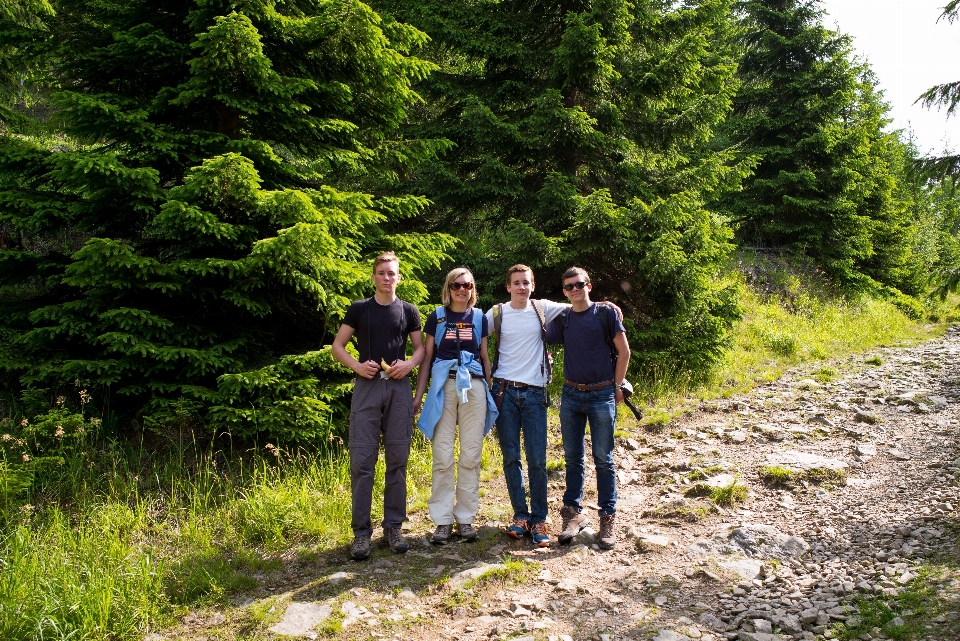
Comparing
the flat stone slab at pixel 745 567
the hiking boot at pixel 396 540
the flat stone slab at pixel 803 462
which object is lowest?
the flat stone slab at pixel 745 567

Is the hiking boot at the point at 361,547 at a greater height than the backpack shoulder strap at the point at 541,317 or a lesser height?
lesser

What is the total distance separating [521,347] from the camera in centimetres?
523

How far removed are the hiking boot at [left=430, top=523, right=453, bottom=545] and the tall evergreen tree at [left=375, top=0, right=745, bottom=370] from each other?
4.87 meters

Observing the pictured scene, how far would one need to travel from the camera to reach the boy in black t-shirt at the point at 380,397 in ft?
16.1

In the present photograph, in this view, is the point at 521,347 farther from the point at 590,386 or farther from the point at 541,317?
the point at 590,386

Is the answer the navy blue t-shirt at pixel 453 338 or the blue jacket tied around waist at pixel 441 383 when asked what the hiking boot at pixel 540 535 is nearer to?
the blue jacket tied around waist at pixel 441 383

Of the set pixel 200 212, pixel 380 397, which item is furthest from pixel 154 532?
pixel 200 212

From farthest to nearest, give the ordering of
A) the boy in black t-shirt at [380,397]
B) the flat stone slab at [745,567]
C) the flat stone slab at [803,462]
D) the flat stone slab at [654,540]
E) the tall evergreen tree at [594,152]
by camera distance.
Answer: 1. the tall evergreen tree at [594,152]
2. the flat stone slab at [803,462]
3. the flat stone slab at [654,540]
4. the boy in black t-shirt at [380,397]
5. the flat stone slab at [745,567]

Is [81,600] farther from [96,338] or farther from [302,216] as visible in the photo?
[302,216]

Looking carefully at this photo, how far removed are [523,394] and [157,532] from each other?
336 cm

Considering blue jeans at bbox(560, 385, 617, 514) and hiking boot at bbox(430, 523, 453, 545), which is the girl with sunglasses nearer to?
hiking boot at bbox(430, 523, 453, 545)

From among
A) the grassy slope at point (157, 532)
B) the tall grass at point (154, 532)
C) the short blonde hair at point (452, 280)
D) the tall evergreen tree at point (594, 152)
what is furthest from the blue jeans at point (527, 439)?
the tall evergreen tree at point (594, 152)


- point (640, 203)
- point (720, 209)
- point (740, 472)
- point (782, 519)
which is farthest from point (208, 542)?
point (720, 209)

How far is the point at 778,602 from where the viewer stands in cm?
402
